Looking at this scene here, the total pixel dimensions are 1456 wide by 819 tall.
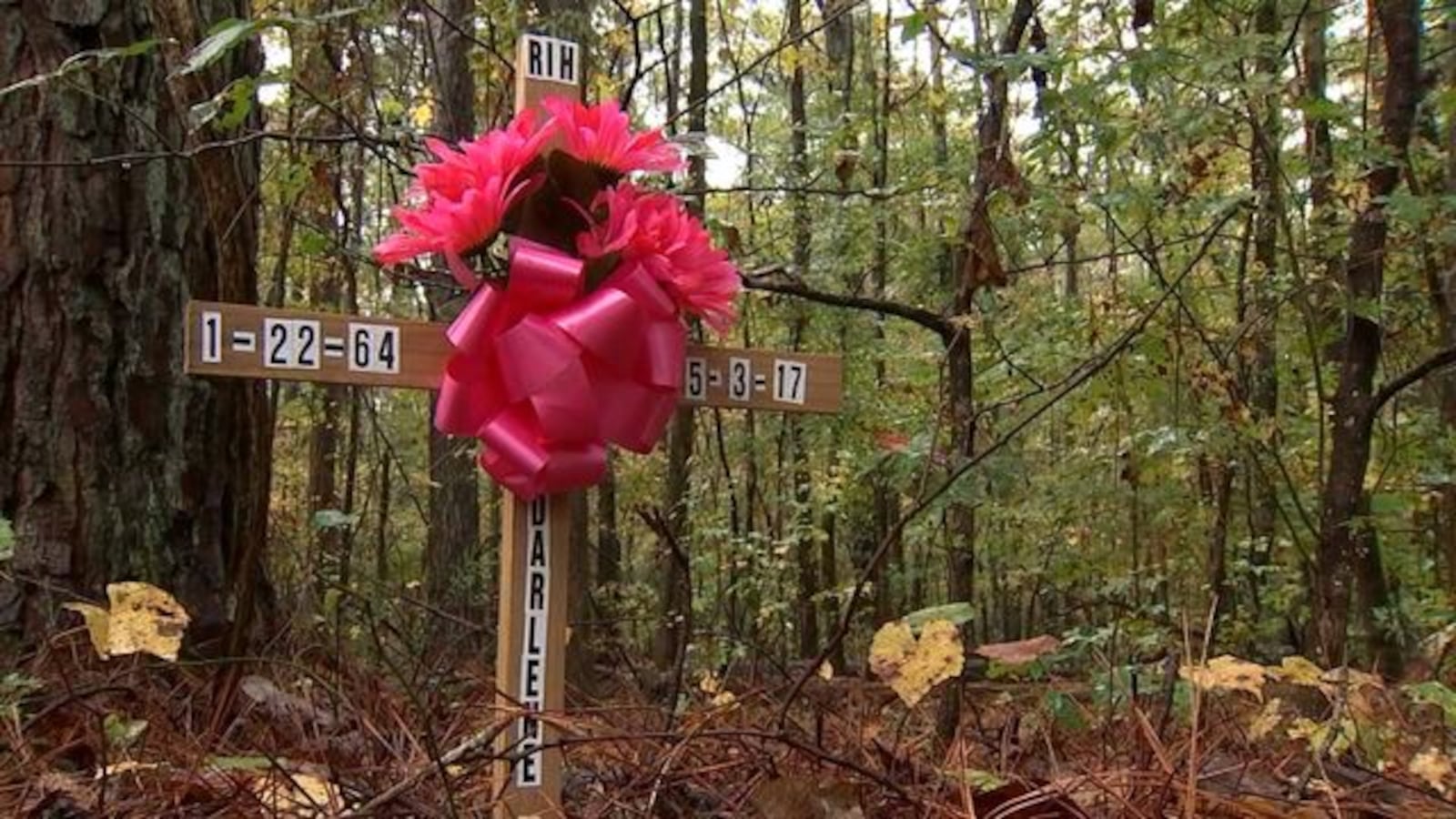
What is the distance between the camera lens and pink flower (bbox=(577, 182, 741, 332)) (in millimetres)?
1715

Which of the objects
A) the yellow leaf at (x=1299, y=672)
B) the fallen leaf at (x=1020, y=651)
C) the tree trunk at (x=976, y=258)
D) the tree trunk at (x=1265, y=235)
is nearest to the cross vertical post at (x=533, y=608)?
the fallen leaf at (x=1020, y=651)

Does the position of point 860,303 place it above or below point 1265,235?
below

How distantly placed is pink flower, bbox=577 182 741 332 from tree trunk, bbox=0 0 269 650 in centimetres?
98

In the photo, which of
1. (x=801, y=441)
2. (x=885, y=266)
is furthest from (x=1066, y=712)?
(x=801, y=441)

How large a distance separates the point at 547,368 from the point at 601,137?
13.9 inches

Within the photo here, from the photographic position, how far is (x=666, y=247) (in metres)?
1.76

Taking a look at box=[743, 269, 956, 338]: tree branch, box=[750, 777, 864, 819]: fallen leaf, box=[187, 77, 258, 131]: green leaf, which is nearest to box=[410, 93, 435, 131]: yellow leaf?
box=[743, 269, 956, 338]: tree branch

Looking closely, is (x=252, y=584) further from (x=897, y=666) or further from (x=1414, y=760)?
(x=1414, y=760)

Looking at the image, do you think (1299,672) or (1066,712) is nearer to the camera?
(1299,672)

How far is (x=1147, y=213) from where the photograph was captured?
351cm

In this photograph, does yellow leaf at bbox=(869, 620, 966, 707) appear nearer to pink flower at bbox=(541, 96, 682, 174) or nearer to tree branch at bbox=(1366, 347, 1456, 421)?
pink flower at bbox=(541, 96, 682, 174)

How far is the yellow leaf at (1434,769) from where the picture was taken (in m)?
1.68

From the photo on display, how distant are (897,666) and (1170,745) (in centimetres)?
70

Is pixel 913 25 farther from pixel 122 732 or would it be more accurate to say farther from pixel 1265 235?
pixel 1265 235
